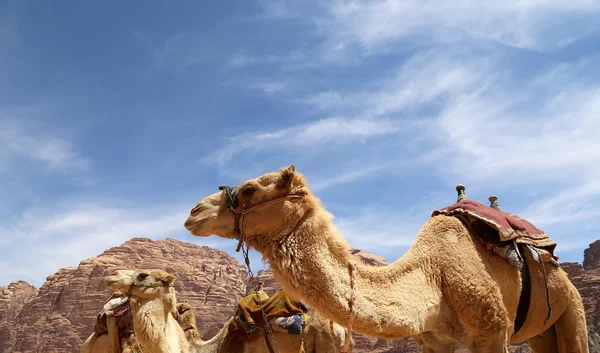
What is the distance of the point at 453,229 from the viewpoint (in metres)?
5.15

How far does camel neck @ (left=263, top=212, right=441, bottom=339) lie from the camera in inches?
159

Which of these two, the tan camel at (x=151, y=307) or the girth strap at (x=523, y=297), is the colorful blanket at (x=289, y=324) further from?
the girth strap at (x=523, y=297)

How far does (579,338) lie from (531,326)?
89 cm

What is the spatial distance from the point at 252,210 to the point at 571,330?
13.4ft

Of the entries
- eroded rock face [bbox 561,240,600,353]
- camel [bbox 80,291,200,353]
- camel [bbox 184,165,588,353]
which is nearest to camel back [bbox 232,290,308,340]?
camel [bbox 80,291,200,353]

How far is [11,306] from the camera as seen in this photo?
10194 centimetres

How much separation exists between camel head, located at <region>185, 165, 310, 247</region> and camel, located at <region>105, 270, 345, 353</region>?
11.4 ft

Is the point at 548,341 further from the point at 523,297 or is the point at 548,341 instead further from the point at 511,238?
the point at 511,238

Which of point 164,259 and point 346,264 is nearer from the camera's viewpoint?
point 346,264

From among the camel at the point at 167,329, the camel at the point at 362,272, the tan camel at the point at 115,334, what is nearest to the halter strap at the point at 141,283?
the camel at the point at 167,329

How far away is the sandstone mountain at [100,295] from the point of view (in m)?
84.1

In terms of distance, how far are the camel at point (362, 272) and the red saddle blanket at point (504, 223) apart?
28 cm

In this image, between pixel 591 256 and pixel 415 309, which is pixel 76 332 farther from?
pixel 415 309

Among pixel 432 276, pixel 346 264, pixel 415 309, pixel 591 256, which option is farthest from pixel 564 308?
pixel 591 256
